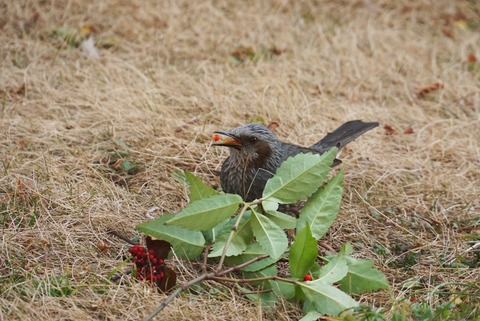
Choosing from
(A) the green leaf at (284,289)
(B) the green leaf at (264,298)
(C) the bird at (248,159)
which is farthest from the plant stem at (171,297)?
(C) the bird at (248,159)

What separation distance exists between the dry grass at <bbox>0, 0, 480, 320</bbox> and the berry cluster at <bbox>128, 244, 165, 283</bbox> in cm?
9

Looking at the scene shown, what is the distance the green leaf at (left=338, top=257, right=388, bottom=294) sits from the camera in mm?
3871

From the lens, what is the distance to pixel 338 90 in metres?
6.80

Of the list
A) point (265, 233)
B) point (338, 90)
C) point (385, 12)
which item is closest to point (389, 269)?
Result: point (265, 233)

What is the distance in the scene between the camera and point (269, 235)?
158 inches

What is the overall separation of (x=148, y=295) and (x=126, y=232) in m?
0.77

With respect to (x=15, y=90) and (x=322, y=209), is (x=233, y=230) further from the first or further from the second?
(x=15, y=90)

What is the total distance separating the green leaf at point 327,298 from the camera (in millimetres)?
3666

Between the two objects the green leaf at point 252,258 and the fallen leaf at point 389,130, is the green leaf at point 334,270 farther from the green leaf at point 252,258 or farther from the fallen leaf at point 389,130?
the fallen leaf at point 389,130

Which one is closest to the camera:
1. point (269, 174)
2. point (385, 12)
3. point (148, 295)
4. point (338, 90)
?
point (148, 295)

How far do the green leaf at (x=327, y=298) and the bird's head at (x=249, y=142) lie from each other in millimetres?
1332

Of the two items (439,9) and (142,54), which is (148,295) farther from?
(439,9)

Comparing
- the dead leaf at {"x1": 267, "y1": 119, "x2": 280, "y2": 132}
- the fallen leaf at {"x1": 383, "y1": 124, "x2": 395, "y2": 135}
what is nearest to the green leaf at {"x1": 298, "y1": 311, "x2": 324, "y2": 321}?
the dead leaf at {"x1": 267, "y1": 119, "x2": 280, "y2": 132}

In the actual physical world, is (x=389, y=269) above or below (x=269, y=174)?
below
